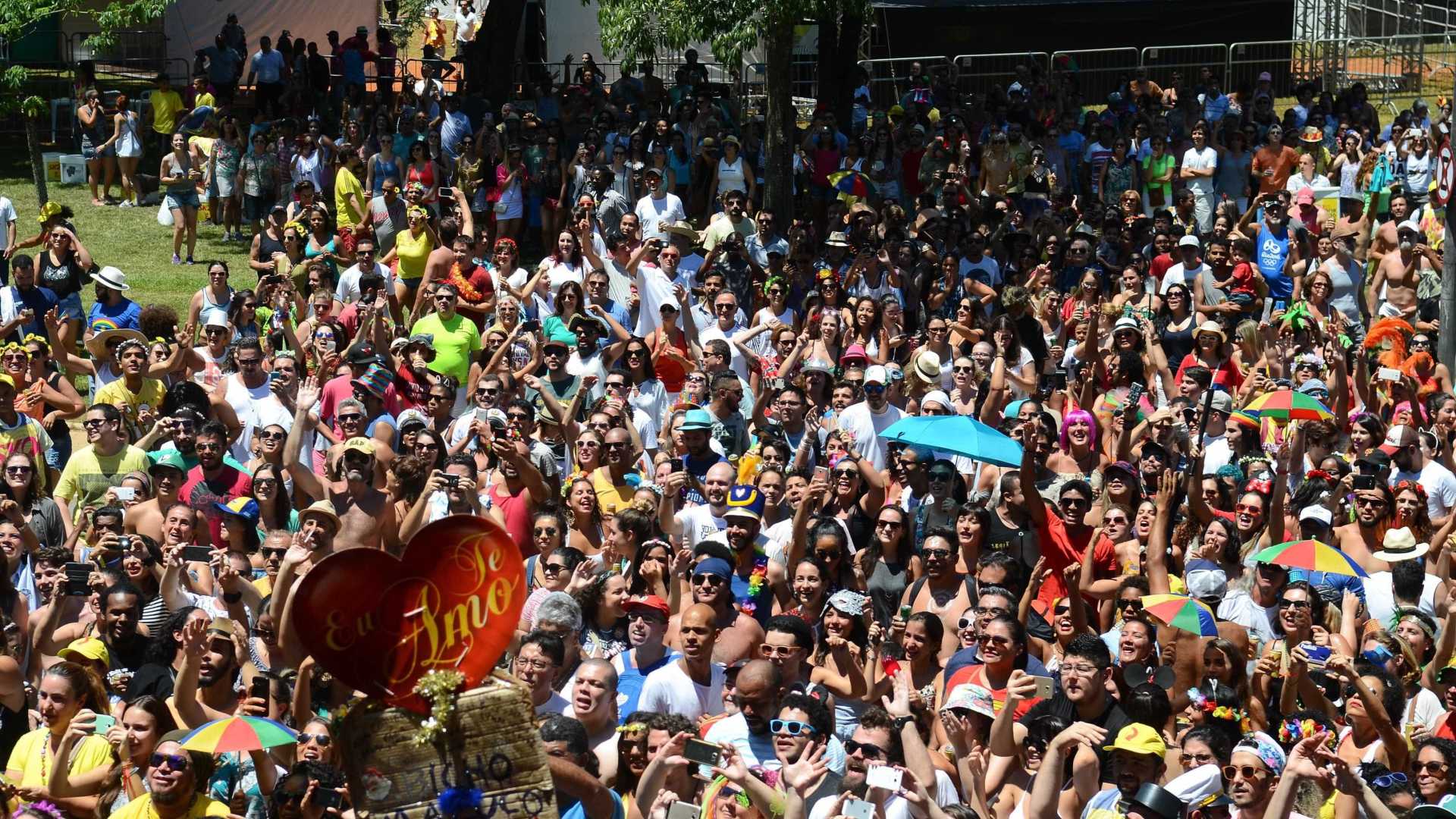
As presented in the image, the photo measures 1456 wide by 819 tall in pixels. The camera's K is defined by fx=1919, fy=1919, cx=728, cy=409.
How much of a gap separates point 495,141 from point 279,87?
5.33m

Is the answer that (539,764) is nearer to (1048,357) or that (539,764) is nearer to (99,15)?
(1048,357)

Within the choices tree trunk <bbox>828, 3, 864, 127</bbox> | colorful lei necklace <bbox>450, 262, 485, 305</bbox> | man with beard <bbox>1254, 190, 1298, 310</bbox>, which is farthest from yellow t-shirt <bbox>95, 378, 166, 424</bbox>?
tree trunk <bbox>828, 3, 864, 127</bbox>

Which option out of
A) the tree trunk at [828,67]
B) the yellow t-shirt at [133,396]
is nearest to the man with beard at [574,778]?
the yellow t-shirt at [133,396]

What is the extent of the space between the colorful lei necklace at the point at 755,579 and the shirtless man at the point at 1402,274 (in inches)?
319

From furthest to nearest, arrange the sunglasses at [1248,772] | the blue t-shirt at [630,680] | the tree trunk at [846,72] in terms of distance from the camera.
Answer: the tree trunk at [846,72] → the blue t-shirt at [630,680] → the sunglasses at [1248,772]

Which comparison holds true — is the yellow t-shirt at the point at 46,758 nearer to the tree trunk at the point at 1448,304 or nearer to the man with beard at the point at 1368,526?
the man with beard at the point at 1368,526

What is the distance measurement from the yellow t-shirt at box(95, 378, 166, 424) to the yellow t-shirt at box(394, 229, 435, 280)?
11.2 ft

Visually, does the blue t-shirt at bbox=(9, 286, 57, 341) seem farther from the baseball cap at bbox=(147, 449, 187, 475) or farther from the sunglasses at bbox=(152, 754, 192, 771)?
the sunglasses at bbox=(152, 754, 192, 771)

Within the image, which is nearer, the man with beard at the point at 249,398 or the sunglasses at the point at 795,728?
the sunglasses at the point at 795,728

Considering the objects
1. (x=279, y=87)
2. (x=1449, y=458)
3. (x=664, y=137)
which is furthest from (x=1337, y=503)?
(x=279, y=87)

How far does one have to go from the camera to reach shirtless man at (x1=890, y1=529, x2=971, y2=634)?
30.1 feet

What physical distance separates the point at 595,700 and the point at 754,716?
635 millimetres

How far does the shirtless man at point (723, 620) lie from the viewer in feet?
28.1

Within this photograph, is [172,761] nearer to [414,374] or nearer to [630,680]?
[630,680]
